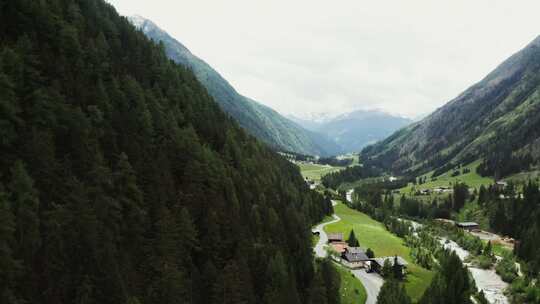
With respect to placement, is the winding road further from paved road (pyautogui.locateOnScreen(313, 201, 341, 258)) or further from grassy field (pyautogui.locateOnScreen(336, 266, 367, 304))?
grassy field (pyautogui.locateOnScreen(336, 266, 367, 304))

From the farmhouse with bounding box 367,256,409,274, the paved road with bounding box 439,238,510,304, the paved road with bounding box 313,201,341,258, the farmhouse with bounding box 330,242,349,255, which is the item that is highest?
the paved road with bounding box 439,238,510,304

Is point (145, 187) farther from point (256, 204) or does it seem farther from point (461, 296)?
point (461, 296)

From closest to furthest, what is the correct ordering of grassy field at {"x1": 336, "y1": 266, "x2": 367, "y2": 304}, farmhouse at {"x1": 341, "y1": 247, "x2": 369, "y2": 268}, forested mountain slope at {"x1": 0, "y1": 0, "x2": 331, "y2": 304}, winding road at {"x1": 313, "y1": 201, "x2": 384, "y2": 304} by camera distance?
forested mountain slope at {"x1": 0, "y1": 0, "x2": 331, "y2": 304}
grassy field at {"x1": 336, "y1": 266, "x2": 367, "y2": 304}
winding road at {"x1": 313, "y1": 201, "x2": 384, "y2": 304}
farmhouse at {"x1": 341, "y1": 247, "x2": 369, "y2": 268}

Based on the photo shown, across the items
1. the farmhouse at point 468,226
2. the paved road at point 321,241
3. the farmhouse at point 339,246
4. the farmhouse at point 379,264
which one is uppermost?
the farmhouse at point 468,226

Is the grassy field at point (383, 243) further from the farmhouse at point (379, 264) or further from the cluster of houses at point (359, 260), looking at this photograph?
the cluster of houses at point (359, 260)

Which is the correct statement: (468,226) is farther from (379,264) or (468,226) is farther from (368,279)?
(368,279)

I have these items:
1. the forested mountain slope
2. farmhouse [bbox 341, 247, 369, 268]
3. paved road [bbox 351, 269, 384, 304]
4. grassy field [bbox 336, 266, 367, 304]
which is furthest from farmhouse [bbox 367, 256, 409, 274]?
the forested mountain slope

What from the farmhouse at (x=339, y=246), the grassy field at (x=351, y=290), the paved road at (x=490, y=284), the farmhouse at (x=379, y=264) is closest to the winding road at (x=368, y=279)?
the grassy field at (x=351, y=290)

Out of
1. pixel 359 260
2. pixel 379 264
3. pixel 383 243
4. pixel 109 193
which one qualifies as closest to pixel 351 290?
pixel 379 264
